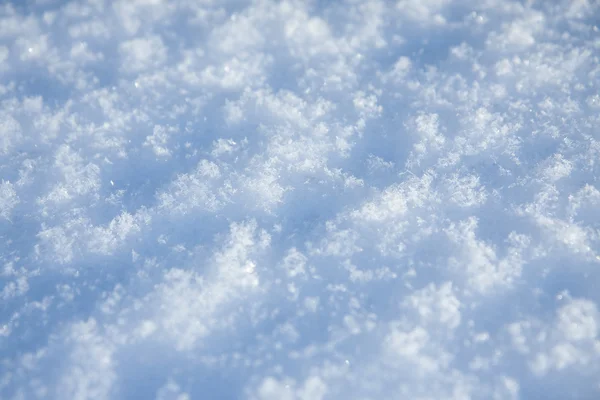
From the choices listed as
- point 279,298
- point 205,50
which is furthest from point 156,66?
point 279,298

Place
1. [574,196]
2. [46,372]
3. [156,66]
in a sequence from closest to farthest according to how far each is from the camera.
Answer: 1. [46,372]
2. [574,196]
3. [156,66]

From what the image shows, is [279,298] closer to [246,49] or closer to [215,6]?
[246,49]

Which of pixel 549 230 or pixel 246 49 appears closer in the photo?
pixel 549 230

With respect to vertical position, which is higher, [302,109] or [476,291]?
[302,109]

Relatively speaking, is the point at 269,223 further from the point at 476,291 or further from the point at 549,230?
the point at 549,230

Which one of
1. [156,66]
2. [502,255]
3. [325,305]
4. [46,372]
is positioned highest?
[156,66]

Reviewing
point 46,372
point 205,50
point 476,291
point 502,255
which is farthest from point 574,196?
point 46,372

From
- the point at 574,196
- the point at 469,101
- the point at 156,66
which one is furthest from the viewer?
the point at 156,66
